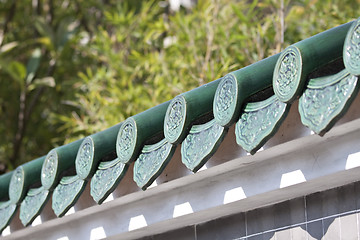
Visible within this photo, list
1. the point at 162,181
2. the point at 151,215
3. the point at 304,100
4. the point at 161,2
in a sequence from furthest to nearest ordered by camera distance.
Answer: the point at 161,2 < the point at 151,215 < the point at 162,181 < the point at 304,100

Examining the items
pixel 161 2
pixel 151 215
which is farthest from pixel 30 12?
pixel 151 215

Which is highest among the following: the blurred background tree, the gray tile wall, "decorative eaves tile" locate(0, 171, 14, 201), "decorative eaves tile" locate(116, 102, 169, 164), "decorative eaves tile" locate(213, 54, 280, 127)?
the blurred background tree

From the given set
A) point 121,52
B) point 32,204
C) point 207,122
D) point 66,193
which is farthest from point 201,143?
point 121,52

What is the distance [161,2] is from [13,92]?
2310 mm

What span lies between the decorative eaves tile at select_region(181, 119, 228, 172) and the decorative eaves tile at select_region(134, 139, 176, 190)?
11 centimetres

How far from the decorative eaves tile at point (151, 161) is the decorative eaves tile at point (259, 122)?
391 millimetres

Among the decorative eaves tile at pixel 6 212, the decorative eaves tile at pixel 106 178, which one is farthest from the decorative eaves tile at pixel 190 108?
the decorative eaves tile at pixel 6 212

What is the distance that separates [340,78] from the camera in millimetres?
2119

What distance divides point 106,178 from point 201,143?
1.90 feet

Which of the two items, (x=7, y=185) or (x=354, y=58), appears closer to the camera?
(x=354, y=58)

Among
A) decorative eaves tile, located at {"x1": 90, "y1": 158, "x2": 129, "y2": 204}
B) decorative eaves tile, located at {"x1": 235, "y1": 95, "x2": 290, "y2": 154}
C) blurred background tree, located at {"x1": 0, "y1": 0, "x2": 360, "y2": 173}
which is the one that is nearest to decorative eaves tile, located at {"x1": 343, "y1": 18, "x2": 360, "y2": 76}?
decorative eaves tile, located at {"x1": 235, "y1": 95, "x2": 290, "y2": 154}

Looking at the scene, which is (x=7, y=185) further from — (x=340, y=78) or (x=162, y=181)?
(x=340, y=78)

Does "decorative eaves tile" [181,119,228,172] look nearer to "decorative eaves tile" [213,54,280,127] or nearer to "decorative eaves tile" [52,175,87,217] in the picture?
"decorative eaves tile" [213,54,280,127]

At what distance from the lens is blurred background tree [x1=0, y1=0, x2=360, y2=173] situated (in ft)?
21.9
